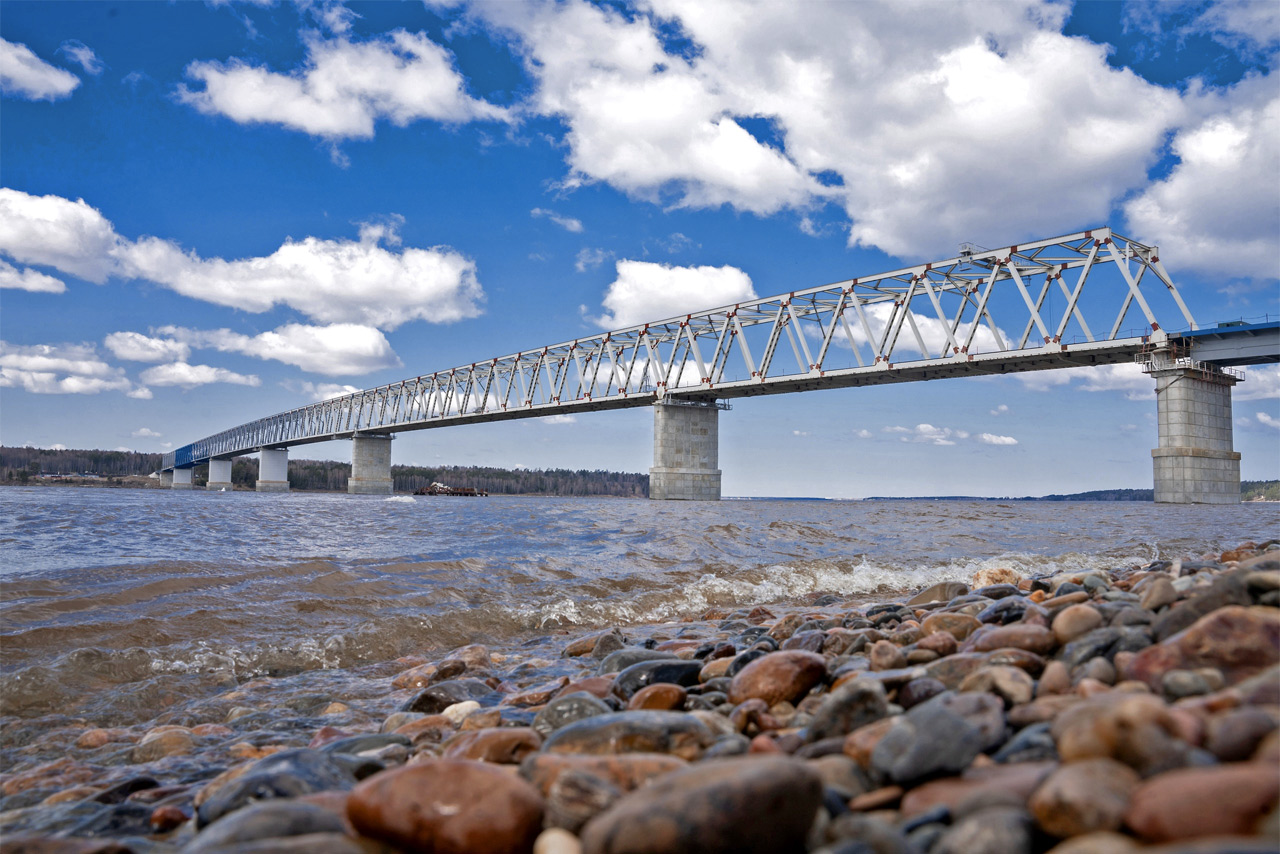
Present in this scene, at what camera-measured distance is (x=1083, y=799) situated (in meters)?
1.76

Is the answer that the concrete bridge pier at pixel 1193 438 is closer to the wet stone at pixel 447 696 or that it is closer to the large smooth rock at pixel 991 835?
the wet stone at pixel 447 696

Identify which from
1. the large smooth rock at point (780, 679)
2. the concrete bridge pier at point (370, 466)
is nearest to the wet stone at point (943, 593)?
the large smooth rock at point (780, 679)

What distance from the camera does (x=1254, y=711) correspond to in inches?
77.1

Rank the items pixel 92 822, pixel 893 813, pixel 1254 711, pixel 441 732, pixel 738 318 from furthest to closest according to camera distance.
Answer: pixel 738 318 → pixel 441 732 → pixel 92 822 → pixel 893 813 → pixel 1254 711

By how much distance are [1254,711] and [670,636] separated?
20.0 ft

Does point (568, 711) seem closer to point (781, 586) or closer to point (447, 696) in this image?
point (447, 696)

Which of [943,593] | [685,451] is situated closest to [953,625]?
[943,593]

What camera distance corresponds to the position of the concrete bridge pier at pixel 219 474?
130 m

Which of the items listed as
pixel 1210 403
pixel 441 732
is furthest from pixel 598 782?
pixel 1210 403

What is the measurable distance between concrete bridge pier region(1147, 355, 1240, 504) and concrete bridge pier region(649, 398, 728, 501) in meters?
31.1

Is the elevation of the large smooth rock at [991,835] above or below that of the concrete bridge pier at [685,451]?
below

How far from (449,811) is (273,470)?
434 ft

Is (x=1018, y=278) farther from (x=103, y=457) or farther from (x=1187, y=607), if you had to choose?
(x=103, y=457)

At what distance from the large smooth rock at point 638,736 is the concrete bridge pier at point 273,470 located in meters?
130
